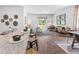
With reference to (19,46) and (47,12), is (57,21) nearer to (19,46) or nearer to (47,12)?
(47,12)

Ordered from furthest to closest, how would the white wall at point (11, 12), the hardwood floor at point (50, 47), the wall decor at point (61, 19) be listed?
the wall decor at point (61, 19) < the hardwood floor at point (50, 47) < the white wall at point (11, 12)

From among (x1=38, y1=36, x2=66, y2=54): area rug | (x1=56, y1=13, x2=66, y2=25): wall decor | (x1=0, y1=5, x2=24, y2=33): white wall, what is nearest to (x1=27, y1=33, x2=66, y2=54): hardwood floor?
(x1=38, y1=36, x2=66, y2=54): area rug

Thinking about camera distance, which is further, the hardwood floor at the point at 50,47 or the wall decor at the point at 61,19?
the wall decor at the point at 61,19

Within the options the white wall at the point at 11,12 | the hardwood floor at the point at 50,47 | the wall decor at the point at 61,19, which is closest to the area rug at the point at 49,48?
the hardwood floor at the point at 50,47

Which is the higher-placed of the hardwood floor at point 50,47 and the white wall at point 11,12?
the white wall at point 11,12

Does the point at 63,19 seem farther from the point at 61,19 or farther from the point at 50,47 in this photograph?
the point at 50,47

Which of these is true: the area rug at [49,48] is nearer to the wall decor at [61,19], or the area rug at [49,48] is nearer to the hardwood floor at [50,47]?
the hardwood floor at [50,47]

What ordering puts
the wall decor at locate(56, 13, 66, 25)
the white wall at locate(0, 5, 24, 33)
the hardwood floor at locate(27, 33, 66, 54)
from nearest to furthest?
the white wall at locate(0, 5, 24, 33)
the hardwood floor at locate(27, 33, 66, 54)
the wall decor at locate(56, 13, 66, 25)

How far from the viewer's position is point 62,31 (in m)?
2.32

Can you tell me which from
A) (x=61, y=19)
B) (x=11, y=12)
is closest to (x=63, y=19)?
(x=61, y=19)

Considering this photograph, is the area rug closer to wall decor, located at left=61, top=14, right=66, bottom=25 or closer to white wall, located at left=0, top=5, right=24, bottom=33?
wall decor, located at left=61, top=14, right=66, bottom=25

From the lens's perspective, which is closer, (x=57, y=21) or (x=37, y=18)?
(x=37, y=18)
